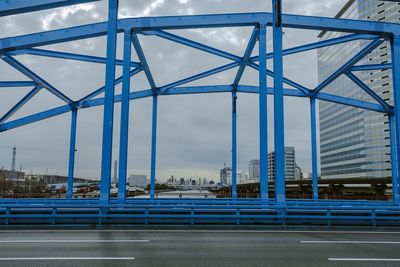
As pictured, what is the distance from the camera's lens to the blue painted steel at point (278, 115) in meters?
16.0

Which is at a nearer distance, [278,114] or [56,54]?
[278,114]

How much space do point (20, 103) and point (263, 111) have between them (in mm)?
16337

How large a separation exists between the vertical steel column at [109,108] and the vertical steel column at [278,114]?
7.35 metres

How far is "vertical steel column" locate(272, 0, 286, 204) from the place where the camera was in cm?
1598

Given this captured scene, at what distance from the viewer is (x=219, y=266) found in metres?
7.52

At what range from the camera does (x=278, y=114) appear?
643 inches

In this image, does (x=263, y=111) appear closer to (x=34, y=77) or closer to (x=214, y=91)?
(x=214, y=91)

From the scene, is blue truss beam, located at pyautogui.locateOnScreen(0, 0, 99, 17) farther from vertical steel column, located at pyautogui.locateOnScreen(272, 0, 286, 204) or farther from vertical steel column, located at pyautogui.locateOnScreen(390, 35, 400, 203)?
vertical steel column, located at pyautogui.locateOnScreen(390, 35, 400, 203)

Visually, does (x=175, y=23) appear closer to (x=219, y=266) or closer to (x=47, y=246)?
(x=47, y=246)

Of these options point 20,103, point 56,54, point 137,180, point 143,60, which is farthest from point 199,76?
point 137,180

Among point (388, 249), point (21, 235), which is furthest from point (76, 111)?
point (388, 249)

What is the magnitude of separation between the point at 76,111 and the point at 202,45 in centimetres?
1205

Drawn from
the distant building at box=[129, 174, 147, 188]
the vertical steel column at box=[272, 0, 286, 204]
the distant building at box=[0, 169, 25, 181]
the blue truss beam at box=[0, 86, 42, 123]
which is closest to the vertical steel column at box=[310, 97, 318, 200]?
the vertical steel column at box=[272, 0, 286, 204]

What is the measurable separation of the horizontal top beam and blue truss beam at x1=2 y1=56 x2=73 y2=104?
3.23 metres
